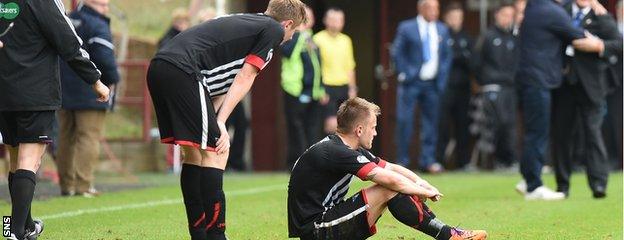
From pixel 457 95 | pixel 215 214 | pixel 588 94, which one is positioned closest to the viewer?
pixel 215 214

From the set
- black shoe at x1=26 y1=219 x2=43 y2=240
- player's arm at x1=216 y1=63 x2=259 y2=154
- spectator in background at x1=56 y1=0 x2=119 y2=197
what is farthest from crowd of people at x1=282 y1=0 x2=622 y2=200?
black shoe at x1=26 y1=219 x2=43 y2=240

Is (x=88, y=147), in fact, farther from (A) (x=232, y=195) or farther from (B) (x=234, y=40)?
(B) (x=234, y=40)

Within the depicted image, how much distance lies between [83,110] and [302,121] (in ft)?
17.0

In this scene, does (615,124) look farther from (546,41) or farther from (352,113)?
(352,113)

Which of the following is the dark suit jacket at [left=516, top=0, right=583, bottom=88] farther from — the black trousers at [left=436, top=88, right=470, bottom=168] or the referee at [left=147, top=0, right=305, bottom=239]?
the black trousers at [left=436, top=88, right=470, bottom=168]

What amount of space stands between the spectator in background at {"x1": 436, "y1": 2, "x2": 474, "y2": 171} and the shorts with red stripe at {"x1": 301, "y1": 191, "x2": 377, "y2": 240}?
456 inches

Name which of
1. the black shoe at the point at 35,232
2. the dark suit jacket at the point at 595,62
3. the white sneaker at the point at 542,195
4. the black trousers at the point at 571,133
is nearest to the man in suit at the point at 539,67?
the white sneaker at the point at 542,195

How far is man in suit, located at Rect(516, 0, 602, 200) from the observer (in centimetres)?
1198

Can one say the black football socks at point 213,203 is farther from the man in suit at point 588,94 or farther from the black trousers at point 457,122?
the black trousers at point 457,122

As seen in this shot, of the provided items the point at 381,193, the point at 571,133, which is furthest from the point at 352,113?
the point at 571,133

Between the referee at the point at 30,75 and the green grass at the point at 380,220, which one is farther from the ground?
the referee at the point at 30,75

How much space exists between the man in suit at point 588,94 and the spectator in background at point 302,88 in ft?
17.1

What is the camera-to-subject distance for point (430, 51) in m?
17.7

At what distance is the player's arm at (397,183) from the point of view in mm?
7188
